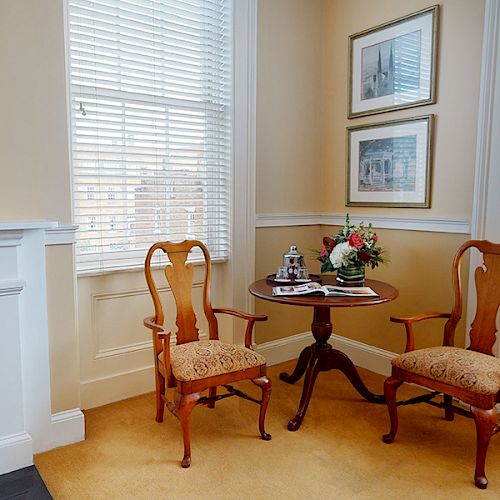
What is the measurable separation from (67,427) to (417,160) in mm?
2513

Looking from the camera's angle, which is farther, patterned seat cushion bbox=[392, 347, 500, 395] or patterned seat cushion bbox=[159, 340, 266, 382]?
patterned seat cushion bbox=[159, 340, 266, 382]

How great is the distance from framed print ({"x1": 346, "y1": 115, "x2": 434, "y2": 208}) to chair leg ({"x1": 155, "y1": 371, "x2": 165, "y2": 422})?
1.82 m

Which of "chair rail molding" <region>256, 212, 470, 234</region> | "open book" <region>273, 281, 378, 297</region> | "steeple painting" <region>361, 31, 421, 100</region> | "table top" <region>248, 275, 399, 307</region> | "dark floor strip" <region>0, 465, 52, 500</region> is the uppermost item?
"steeple painting" <region>361, 31, 421, 100</region>

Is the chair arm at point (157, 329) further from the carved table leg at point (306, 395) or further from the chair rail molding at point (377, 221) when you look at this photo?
the chair rail molding at point (377, 221)

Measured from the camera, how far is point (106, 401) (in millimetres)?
2838

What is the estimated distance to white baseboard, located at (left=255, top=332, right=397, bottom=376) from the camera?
3279mm

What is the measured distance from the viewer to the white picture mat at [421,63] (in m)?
2.85

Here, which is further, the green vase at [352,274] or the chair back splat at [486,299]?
the green vase at [352,274]

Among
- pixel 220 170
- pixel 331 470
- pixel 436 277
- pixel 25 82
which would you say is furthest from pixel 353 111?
pixel 331 470

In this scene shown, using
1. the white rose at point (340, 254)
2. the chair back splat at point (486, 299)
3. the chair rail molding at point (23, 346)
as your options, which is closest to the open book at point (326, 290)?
the white rose at point (340, 254)

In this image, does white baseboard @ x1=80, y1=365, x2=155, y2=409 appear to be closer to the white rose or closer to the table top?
the table top

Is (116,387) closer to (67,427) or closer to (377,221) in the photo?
(67,427)

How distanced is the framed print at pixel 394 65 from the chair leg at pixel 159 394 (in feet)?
7.19

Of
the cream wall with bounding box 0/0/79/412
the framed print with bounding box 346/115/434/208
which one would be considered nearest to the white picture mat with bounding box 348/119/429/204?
the framed print with bounding box 346/115/434/208
